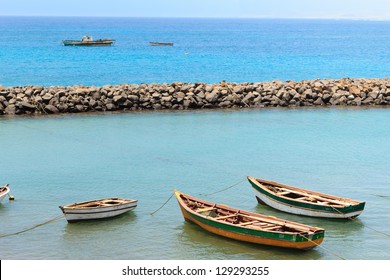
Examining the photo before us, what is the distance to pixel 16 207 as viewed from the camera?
16.5m

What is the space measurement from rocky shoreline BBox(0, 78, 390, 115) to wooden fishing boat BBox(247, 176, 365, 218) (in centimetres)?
1327

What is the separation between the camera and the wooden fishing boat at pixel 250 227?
43.6 feet

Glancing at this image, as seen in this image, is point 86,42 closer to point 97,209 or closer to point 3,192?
point 3,192

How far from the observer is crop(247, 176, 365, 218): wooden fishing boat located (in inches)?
608

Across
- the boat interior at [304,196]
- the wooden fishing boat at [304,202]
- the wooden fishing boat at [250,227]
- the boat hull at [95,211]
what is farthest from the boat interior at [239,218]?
the boat interior at [304,196]

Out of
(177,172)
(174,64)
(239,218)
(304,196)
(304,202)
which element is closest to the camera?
(239,218)

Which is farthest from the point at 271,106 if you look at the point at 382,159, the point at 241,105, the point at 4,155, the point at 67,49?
the point at 67,49

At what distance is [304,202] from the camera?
616 inches

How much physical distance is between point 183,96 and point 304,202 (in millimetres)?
14919

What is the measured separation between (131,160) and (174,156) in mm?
1488

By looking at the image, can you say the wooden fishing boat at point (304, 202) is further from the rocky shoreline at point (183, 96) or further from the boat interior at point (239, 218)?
the rocky shoreline at point (183, 96)

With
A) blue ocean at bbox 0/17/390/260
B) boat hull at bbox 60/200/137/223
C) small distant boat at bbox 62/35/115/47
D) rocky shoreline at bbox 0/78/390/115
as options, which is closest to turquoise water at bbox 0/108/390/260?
blue ocean at bbox 0/17/390/260

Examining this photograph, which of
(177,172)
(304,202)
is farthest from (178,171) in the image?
(304,202)

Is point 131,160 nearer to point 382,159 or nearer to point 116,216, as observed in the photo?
point 116,216
